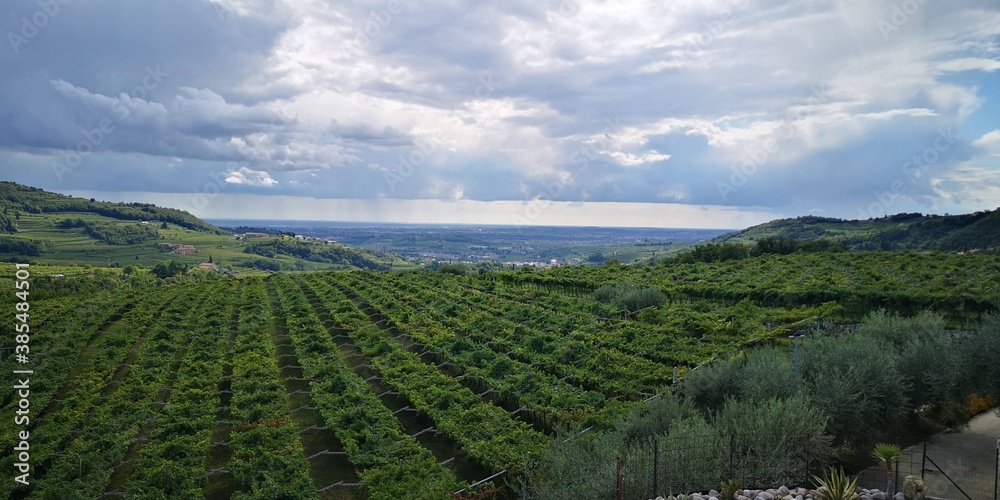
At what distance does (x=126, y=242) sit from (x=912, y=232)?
169828 mm

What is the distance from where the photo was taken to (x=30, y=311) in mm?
37281

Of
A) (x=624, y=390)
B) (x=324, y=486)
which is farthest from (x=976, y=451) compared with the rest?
(x=324, y=486)

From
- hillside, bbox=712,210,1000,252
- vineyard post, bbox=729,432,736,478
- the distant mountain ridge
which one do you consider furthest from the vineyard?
the distant mountain ridge

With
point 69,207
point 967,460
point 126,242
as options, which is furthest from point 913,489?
point 69,207

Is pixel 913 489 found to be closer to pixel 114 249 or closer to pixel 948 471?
pixel 948 471

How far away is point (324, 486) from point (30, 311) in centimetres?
3492

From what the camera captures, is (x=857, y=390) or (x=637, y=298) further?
(x=637, y=298)

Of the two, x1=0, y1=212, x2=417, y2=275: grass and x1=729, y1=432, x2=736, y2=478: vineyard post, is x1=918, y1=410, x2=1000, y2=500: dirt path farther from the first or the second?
x1=0, y1=212, x2=417, y2=275: grass

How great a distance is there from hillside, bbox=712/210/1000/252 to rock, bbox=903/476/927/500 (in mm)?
83737

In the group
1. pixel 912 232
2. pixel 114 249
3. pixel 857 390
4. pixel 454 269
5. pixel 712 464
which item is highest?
pixel 912 232

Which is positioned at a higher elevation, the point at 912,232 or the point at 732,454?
the point at 912,232

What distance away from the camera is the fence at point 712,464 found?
11484 mm

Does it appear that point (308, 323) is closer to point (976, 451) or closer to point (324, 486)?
point (324, 486)

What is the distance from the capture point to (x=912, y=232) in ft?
349
